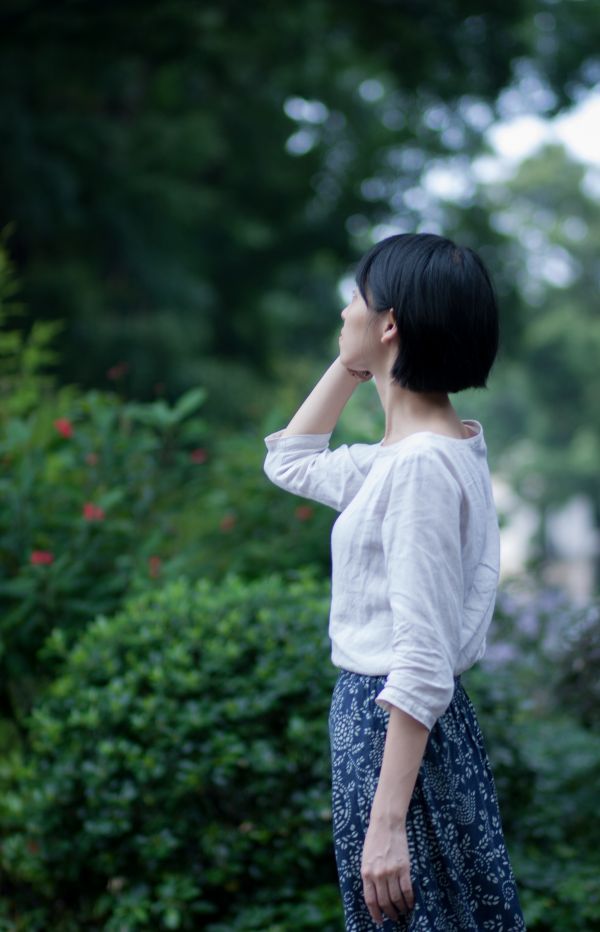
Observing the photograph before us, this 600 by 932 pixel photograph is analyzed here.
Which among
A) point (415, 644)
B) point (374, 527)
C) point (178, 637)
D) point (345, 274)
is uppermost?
point (374, 527)

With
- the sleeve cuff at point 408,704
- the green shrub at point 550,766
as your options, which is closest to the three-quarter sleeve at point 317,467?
the sleeve cuff at point 408,704

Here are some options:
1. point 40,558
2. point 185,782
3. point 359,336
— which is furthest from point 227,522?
point 359,336

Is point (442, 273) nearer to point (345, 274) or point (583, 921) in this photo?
point (583, 921)

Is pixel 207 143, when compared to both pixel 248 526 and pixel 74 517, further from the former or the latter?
pixel 74 517

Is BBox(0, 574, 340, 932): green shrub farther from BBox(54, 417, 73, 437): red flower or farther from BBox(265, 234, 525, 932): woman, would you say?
BBox(265, 234, 525, 932): woman

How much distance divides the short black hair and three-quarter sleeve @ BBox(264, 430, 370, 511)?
10.6 inches

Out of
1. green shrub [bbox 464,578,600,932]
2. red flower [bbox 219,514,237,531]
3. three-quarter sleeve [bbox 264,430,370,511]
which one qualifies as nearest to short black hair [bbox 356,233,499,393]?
three-quarter sleeve [bbox 264,430,370,511]

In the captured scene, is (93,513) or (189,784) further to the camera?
(93,513)

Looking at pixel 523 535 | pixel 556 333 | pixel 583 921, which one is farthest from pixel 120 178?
pixel 523 535

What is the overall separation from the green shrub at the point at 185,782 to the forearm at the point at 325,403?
1488 millimetres

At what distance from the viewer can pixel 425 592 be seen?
69.2 inches

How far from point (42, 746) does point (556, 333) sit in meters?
30.7

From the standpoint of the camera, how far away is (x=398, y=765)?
1.74 metres

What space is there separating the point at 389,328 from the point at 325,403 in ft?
1.19
